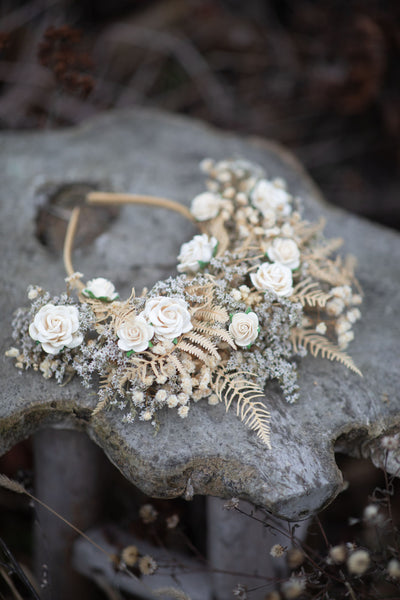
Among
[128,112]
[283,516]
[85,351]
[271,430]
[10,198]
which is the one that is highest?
[128,112]

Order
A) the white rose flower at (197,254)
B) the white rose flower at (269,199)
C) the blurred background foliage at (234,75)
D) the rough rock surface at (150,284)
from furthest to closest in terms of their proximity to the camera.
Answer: the blurred background foliage at (234,75) < the white rose flower at (269,199) < the white rose flower at (197,254) < the rough rock surface at (150,284)

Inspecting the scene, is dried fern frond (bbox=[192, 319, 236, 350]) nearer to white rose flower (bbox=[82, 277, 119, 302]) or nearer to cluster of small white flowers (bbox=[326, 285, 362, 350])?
white rose flower (bbox=[82, 277, 119, 302])

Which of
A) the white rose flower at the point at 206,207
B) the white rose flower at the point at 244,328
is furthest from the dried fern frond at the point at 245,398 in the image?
the white rose flower at the point at 206,207

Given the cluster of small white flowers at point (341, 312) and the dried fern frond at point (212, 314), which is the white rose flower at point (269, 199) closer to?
the cluster of small white flowers at point (341, 312)

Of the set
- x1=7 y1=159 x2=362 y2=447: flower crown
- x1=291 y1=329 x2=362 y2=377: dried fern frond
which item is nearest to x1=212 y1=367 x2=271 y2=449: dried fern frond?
x1=7 y1=159 x2=362 y2=447: flower crown

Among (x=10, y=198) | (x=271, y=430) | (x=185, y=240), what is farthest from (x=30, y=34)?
(x=271, y=430)

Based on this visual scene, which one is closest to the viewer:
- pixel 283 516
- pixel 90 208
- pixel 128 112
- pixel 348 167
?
pixel 283 516

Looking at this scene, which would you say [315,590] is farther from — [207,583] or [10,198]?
[10,198]
